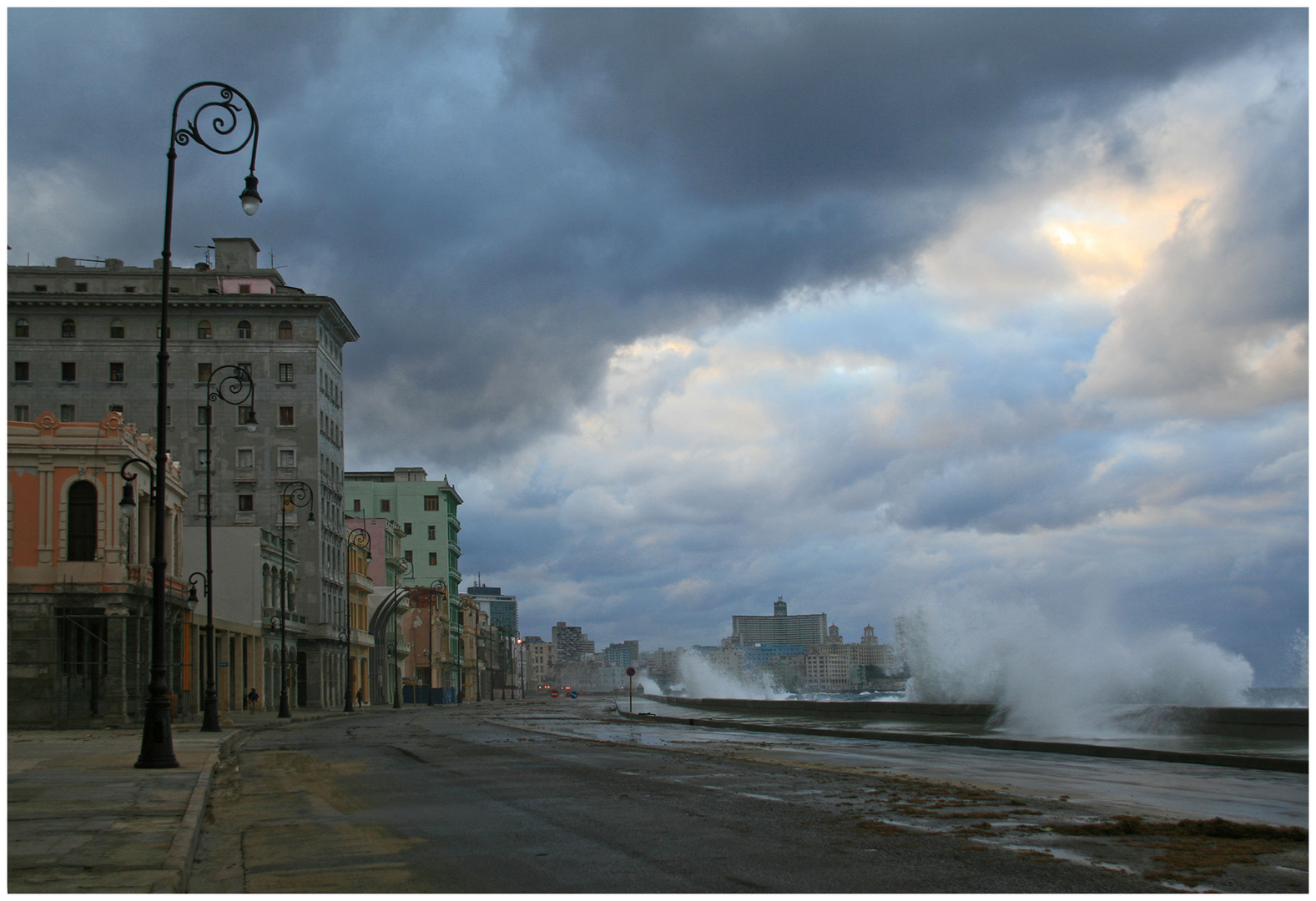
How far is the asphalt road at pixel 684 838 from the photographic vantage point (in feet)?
26.6

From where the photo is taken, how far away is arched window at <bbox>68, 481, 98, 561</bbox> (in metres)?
39.5

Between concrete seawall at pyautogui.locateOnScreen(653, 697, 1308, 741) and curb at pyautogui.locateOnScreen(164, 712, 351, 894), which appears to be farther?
concrete seawall at pyautogui.locateOnScreen(653, 697, 1308, 741)

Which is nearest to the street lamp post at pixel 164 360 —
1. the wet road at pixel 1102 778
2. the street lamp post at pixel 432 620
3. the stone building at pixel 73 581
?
the wet road at pixel 1102 778

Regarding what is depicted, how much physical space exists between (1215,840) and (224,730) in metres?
29.7

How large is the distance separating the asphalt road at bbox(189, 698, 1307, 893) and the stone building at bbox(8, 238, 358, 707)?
62.5m

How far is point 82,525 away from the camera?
130 feet

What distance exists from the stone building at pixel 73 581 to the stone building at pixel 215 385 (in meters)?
36.0

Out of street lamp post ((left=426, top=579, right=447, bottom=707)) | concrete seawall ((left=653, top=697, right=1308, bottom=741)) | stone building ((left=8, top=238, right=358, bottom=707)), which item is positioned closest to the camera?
concrete seawall ((left=653, top=697, right=1308, bottom=741))

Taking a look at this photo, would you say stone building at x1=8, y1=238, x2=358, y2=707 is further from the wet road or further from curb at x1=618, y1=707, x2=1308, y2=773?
the wet road

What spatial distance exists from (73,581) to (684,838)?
35.0m

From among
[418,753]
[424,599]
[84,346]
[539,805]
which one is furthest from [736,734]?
[424,599]

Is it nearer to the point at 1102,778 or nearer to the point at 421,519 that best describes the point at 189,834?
the point at 1102,778

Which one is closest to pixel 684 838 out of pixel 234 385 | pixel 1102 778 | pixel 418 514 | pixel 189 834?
pixel 189 834

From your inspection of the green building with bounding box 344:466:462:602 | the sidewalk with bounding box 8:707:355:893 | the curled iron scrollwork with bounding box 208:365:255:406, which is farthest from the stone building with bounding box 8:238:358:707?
the sidewalk with bounding box 8:707:355:893
